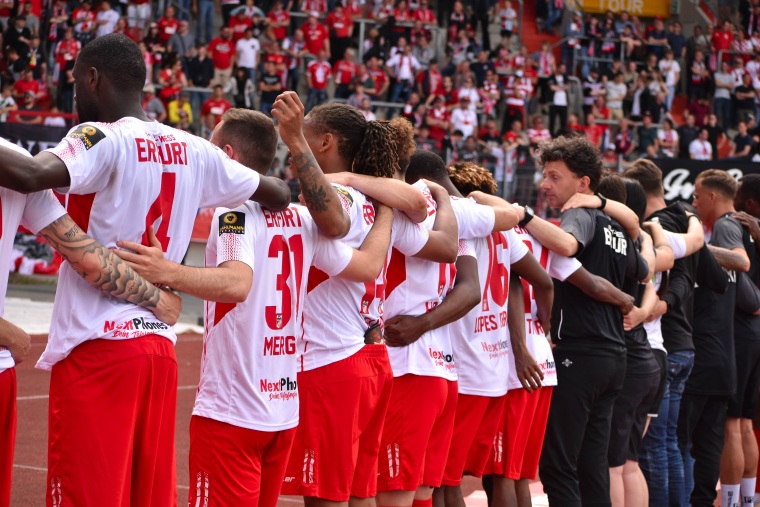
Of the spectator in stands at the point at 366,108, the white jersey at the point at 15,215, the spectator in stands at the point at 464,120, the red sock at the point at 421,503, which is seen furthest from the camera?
the spectator in stands at the point at 464,120

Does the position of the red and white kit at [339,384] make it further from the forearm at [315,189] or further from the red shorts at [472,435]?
the red shorts at [472,435]

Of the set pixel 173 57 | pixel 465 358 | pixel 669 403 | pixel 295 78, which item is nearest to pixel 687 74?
pixel 295 78

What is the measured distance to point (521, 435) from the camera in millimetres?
5836

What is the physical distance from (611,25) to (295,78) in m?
10.5

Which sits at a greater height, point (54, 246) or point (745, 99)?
point (54, 246)

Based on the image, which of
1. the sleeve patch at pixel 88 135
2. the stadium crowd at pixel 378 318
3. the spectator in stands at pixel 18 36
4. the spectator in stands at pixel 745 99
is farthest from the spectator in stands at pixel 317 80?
the sleeve patch at pixel 88 135

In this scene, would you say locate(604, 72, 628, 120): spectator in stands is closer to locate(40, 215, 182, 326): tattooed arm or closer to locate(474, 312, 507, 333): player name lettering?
locate(474, 312, 507, 333): player name lettering

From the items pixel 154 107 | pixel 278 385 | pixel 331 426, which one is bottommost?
pixel 154 107

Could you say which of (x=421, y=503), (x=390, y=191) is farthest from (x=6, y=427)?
(x=421, y=503)

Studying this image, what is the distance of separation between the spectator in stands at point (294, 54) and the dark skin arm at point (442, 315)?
19.8m

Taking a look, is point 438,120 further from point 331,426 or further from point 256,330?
point 256,330

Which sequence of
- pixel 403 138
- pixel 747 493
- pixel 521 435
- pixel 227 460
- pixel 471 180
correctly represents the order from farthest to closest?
pixel 747 493
pixel 471 180
pixel 521 435
pixel 403 138
pixel 227 460

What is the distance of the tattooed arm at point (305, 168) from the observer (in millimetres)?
4141

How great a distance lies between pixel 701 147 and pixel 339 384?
2326 cm
